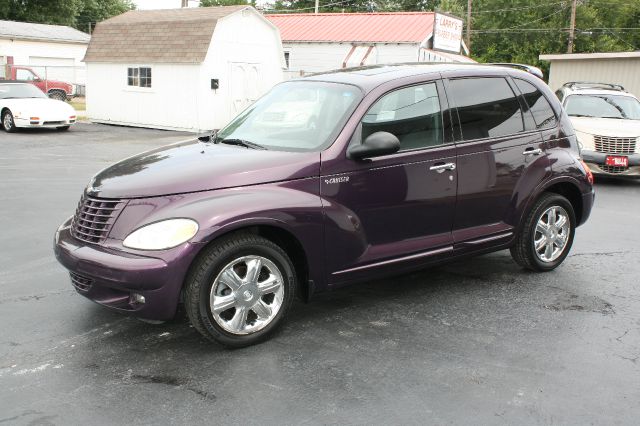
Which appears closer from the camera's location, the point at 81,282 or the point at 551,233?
the point at 81,282

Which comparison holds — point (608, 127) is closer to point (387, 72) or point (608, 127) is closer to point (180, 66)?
point (387, 72)

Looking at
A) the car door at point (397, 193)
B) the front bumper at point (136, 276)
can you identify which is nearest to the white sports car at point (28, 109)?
the front bumper at point (136, 276)

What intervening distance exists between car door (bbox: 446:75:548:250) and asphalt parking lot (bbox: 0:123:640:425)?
0.59 metres

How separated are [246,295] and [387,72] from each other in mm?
2192

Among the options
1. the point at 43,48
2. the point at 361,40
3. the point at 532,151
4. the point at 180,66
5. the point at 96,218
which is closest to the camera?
the point at 96,218

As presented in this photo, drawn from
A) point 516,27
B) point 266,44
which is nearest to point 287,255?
point 266,44

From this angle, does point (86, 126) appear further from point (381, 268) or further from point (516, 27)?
point (516, 27)

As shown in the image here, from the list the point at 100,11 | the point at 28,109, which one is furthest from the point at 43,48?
the point at 100,11

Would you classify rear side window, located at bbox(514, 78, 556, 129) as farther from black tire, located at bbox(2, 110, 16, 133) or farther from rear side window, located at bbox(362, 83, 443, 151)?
black tire, located at bbox(2, 110, 16, 133)

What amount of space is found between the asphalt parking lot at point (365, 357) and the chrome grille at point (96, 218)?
73 cm

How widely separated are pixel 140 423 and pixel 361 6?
6074 cm

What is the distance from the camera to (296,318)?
16.1ft

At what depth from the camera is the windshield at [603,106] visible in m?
13.0

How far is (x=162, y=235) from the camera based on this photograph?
4.04 metres
